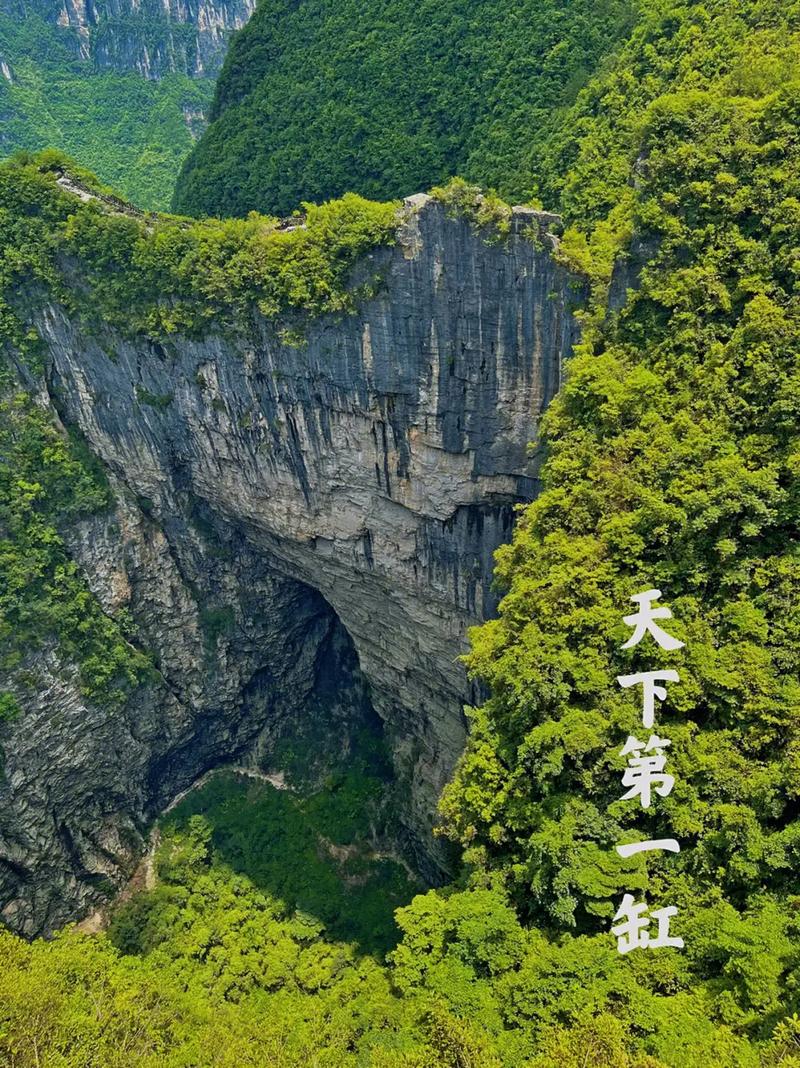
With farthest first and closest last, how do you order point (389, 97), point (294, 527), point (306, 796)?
point (389, 97), point (306, 796), point (294, 527)

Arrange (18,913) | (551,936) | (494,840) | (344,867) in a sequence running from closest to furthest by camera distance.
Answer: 1. (551,936)
2. (494,840)
3. (18,913)
4. (344,867)

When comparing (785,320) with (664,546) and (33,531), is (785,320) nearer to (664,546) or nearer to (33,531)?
(664,546)

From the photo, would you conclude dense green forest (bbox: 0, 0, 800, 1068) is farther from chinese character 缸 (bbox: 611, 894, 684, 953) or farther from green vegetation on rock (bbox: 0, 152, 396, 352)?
green vegetation on rock (bbox: 0, 152, 396, 352)

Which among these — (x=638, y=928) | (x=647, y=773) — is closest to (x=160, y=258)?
(x=647, y=773)

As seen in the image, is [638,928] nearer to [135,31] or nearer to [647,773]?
[647,773]

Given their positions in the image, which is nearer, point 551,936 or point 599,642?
point 551,936

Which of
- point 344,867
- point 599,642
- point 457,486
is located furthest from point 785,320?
point 344,867
